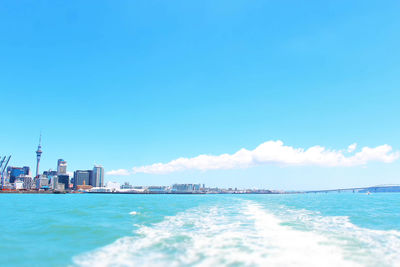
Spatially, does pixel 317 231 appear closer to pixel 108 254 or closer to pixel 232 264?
pixel 232 264

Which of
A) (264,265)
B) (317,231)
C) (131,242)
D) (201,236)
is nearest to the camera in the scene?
(264,265)

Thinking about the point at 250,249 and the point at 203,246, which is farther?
the point at 203,246

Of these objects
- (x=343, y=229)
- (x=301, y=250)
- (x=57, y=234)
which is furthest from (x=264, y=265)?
(x=57, y=234)

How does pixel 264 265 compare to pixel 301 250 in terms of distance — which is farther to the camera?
pixel 301 250

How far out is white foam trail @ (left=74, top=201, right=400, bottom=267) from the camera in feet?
50.7

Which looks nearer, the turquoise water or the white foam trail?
the white foam trail

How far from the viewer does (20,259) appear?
16.7 m

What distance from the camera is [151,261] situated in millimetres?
15641

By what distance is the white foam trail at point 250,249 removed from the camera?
15445mm

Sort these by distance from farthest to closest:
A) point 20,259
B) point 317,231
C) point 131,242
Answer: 1. point 317,231
2. point 131,242
3. point 20,259

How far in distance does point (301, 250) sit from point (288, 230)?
788cm

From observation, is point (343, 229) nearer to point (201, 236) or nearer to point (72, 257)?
point (201, 236)

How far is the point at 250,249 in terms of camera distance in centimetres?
1792

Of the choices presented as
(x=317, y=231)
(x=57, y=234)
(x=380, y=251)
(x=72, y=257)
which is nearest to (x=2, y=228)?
(x=57, y=234)
